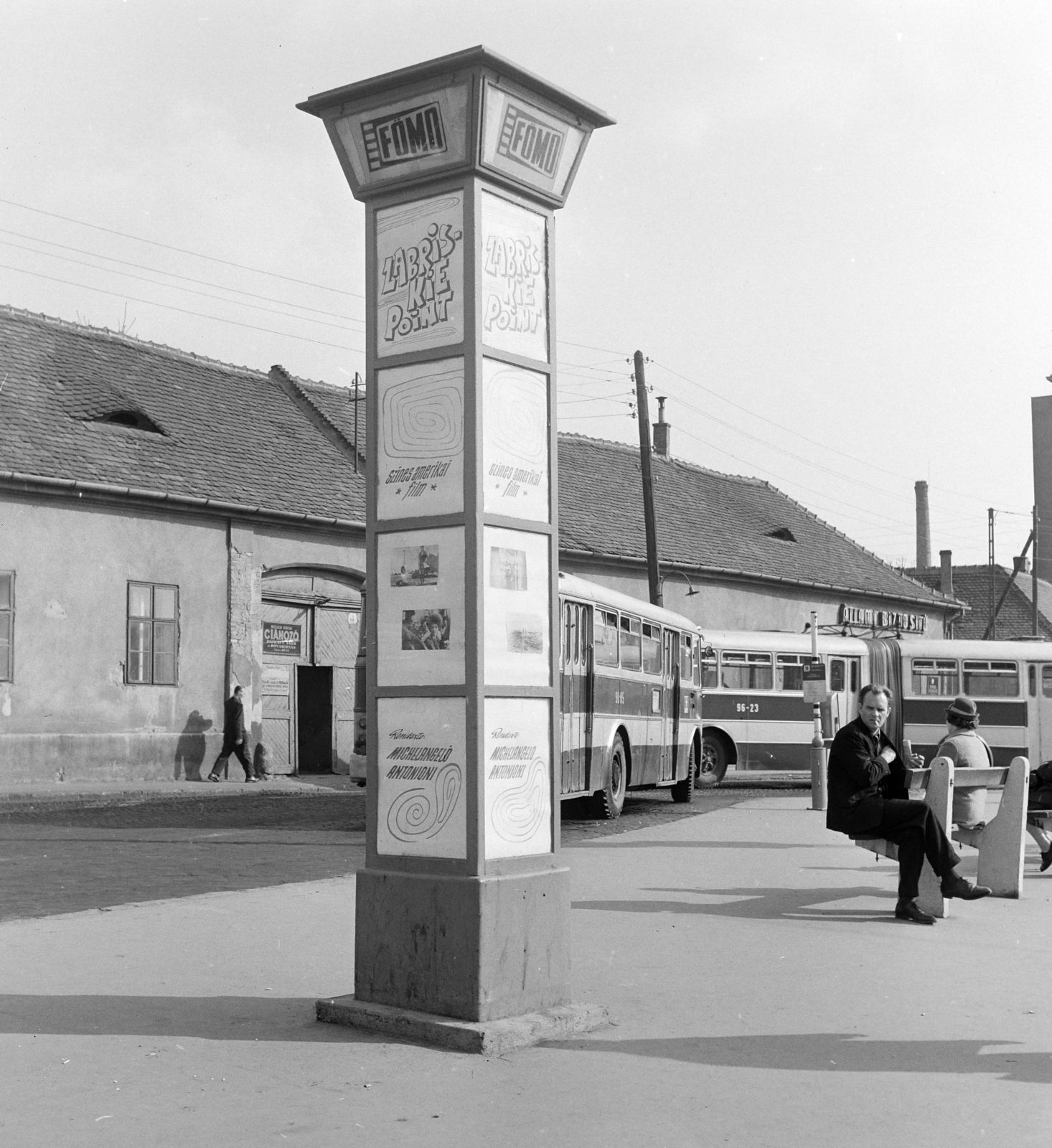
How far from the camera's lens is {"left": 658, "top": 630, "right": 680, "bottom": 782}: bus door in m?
22.1

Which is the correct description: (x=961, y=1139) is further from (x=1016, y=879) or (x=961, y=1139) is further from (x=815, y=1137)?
(x=1016, y=879)

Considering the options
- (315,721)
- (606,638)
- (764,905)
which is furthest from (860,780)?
(315,721)

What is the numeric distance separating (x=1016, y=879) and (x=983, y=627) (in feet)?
241

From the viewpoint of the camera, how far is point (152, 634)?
27.0 meters

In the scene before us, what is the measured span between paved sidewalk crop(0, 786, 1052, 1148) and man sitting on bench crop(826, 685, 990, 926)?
32cm

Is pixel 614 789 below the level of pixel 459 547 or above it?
below

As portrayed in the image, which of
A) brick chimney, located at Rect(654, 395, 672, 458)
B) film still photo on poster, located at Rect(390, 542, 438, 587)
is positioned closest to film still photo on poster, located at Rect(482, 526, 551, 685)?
film still photo on poster, located at Rect(390, 542, 438, 587)

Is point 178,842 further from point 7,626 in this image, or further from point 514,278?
point 7,626

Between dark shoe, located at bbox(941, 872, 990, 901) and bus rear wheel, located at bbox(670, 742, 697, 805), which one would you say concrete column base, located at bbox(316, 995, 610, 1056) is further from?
bus rear wheel, located at bbox(670, 742, 697, 805)

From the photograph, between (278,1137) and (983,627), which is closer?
(278,1137)

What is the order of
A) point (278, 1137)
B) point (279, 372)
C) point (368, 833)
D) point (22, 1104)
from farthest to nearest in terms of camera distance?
point (279, 372)
point (368, 833)
point (22, 1104)
point (278, 1137)

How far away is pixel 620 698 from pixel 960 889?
988 cm

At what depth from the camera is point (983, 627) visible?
8100 centimetres

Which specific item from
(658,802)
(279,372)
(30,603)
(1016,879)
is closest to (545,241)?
(1016,879)
